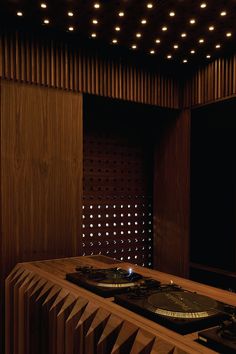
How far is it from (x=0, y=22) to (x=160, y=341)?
3.07 metres

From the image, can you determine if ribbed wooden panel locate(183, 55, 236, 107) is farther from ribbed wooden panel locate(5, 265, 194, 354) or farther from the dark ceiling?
ribbed wooden panel locate(5, 265, 194, 354)

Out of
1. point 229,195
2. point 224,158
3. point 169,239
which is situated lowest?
point 169,239

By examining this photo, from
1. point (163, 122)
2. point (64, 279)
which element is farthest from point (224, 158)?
point (64, 279)

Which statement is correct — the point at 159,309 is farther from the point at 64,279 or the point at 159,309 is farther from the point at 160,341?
the point at 64,279

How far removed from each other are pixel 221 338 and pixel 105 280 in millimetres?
1066

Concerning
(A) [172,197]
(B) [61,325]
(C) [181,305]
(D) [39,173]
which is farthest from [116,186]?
(C) [181,305]

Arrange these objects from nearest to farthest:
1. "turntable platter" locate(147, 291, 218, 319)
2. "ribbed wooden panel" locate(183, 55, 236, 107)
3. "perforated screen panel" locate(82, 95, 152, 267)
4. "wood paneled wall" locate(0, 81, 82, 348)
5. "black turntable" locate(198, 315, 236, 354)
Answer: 1. "black turntable" locate(198, 315, 236, 354)
2. "turntable platter" locate(147, 291, 218, 319)
3. "wood paneled wall" locate(0, 81, 82, 348)
4. "ribbed wooden panel" locate(183, 55, 236, 107)
5. "perforated screen panel" locate(82, 95, 152, 267)

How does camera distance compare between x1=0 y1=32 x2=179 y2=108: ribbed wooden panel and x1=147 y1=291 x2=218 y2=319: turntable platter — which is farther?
x1=0 y1=32 x2=179 y2=108: ribbed wooden panel

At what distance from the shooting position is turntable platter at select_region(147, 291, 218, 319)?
1.73 m

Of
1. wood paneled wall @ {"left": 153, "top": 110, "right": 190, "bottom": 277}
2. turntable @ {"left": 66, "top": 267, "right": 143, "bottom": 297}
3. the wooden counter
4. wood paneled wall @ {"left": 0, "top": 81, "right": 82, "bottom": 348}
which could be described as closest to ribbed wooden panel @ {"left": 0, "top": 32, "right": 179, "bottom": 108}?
wood paneled wall @ {"left": 0, "top": 81, "right": 82, "bottom": 348}

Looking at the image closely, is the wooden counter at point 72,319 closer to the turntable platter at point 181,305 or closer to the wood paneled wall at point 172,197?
the turntable platter at point 181,305

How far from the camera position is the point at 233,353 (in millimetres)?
1348

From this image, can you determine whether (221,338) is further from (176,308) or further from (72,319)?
(72,319)

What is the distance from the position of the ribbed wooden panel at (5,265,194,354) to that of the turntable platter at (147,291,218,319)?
184mm
